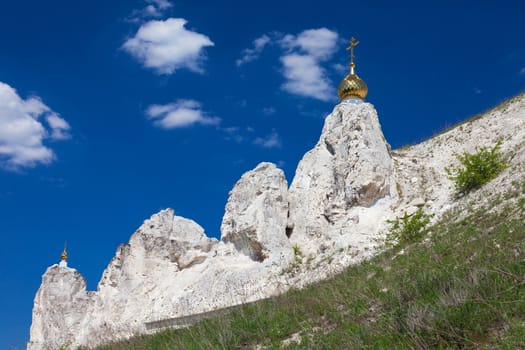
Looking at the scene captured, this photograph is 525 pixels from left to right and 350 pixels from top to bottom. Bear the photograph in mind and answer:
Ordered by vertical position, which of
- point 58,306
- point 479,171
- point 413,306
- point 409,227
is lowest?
point 413,306

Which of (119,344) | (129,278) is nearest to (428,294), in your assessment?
(119,344)

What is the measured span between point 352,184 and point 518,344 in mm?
12636

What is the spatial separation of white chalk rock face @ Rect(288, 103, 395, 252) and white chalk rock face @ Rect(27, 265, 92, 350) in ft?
44.4

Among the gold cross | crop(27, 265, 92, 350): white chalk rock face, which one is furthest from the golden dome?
A: crop(27, 265, 92, 350): white chalk rock face

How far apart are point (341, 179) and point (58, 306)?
54.2 ft

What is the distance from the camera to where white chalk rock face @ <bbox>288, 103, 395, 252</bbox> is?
59.0ft

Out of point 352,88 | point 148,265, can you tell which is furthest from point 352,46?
point 148,265

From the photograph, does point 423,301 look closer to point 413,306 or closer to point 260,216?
point 413,306

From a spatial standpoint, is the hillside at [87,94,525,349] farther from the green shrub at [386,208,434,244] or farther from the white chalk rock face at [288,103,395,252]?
the white chalk rock face at [288,103,395,252]

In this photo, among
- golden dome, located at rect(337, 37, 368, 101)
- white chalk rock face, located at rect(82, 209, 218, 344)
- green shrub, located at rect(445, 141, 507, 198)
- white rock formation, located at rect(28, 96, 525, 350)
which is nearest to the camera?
green shrub, located at rect(445, 141, 507, 198)

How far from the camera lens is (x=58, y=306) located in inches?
1099

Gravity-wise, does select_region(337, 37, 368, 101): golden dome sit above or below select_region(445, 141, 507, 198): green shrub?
above

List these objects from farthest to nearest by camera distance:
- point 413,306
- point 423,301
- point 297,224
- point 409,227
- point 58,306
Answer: point 58,306
point 297,224
point 409,227
point 423,301
point 413,306

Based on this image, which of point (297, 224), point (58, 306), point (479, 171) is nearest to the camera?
point (479, 171)
